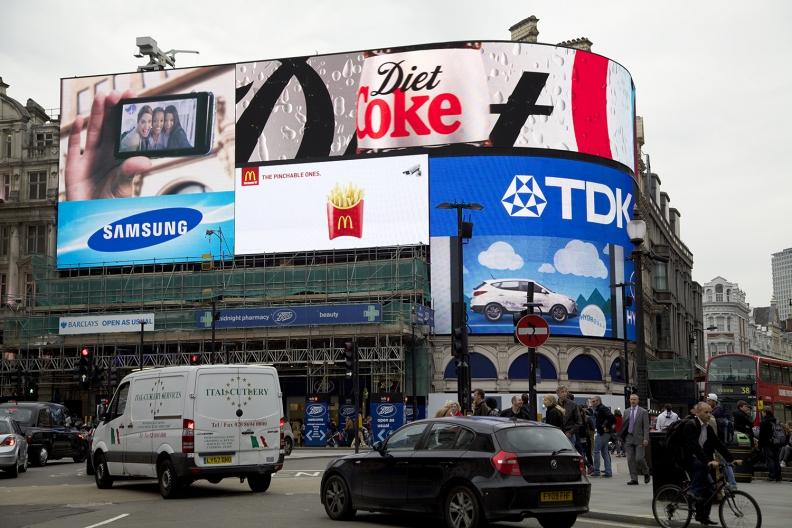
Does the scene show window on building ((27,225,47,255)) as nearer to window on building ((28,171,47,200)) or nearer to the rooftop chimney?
window on building ((28,171,47,200))

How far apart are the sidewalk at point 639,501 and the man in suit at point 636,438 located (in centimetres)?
33

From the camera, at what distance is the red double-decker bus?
4034 cm

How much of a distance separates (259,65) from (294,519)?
188ft

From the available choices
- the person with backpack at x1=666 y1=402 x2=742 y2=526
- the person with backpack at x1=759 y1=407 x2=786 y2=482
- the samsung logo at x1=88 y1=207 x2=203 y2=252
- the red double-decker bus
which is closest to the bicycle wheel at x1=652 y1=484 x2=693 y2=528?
the person with backpack at x1=666 y1=402 x2=742 y2=526

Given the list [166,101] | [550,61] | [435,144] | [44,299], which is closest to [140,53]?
[166,101]

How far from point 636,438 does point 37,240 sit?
6104cm

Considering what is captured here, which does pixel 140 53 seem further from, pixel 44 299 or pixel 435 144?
pixel 435 144

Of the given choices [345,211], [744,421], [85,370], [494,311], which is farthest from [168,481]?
[345,211]

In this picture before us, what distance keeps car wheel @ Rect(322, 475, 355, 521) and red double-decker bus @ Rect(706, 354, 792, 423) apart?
1104 inches

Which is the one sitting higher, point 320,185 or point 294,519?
point 320,185

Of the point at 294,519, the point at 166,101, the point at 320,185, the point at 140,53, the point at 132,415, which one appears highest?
the point at 140,53

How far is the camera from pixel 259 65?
6950 cm

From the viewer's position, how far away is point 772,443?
23672 millimetres

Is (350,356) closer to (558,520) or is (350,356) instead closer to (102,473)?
(102,473)
